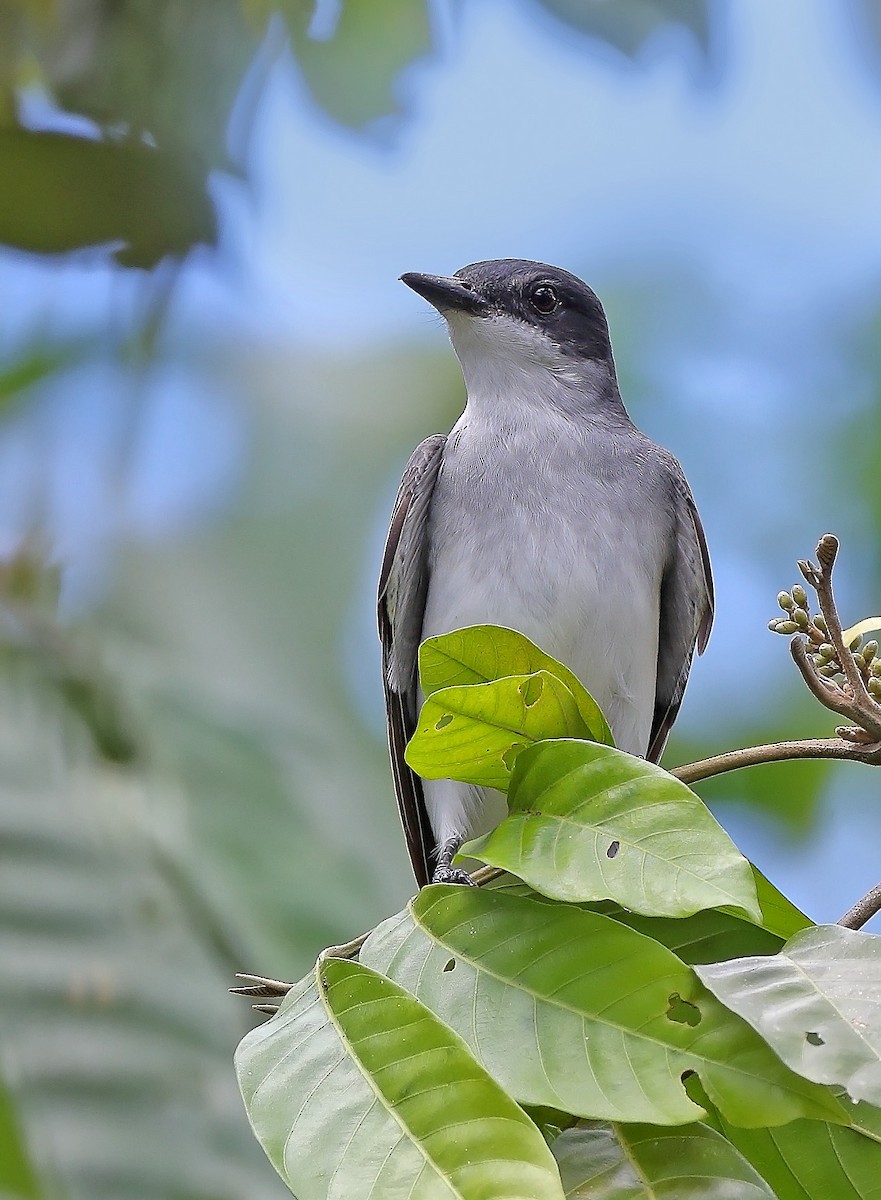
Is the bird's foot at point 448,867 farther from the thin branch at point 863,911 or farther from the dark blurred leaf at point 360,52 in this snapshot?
the dark blurred leaf at point 360,52

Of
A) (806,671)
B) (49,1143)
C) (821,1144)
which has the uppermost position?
(806,671)

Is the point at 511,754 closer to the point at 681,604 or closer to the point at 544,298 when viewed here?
the point at 681,604

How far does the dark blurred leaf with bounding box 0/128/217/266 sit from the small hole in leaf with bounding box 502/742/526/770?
220cm

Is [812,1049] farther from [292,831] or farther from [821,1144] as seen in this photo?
[292,831]

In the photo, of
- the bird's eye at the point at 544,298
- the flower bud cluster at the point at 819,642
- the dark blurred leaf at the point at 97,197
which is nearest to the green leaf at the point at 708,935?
the flower bud cluster at the point at 819,642

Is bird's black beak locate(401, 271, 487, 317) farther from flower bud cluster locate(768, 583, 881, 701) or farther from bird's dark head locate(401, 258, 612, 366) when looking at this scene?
flower bud cluster locate(768, 583, 881, 701)

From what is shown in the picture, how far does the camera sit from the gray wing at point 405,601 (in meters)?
3.00

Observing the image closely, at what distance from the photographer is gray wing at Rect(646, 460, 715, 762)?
119 inches

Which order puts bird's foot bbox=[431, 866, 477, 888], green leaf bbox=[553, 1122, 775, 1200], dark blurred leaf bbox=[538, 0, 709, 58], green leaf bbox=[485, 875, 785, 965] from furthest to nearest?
dark blurred leaf bbox=[538, 0, 709, 58]
bird's foot bbox=[431, 866, 477, 888]
green leaf bbox=[485, 875, 785, 965]
green leaf bbox=[553, 1122, 775, 1200]

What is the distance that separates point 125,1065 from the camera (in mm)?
2457

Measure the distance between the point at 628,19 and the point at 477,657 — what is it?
2337mm

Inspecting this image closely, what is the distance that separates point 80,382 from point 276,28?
109 cm

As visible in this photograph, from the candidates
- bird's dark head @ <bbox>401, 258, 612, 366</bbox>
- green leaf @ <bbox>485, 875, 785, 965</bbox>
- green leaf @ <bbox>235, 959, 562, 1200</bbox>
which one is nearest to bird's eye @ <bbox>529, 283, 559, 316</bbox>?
bird's dark head @ <bbox>401, 258, 612, 366</bbox>

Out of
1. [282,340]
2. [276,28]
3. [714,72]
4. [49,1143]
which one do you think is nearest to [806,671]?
[49,1143]
